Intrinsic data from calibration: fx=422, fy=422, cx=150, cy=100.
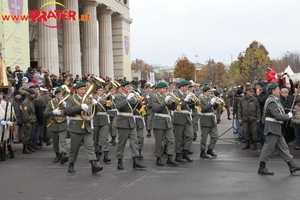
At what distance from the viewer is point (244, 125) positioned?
1267 cm

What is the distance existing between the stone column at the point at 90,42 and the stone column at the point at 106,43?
9.05 ft

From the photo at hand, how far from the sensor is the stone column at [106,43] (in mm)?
34438

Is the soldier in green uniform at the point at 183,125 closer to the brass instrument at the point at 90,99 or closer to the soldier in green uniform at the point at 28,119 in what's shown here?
the brass instrument at the point at 90,99

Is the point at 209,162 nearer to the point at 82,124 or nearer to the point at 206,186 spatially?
the point at 206,186

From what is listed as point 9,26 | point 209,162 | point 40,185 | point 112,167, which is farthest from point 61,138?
point 9,26

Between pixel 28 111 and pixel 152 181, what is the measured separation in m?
5.83

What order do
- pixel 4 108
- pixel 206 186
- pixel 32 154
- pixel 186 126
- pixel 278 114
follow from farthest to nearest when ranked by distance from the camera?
pixel 32 154 → pixel 4 108 → pixel 186 126 → pixel 278 114 → pixel 206 186

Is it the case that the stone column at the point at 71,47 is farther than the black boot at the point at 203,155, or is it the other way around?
the stone column at the point at 71,47

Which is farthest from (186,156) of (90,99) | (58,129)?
(58,129)

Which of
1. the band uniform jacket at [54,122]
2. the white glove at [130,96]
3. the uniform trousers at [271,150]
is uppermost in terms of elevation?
the white glove at [130,96]

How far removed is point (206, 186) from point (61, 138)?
179 inches

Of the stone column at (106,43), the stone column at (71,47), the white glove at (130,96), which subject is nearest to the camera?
the white glove at (130,96)

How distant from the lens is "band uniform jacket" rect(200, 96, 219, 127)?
11086 millimetres

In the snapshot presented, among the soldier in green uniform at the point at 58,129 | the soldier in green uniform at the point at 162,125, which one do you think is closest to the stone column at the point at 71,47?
the soldier in green uniform at the point at 58,129
